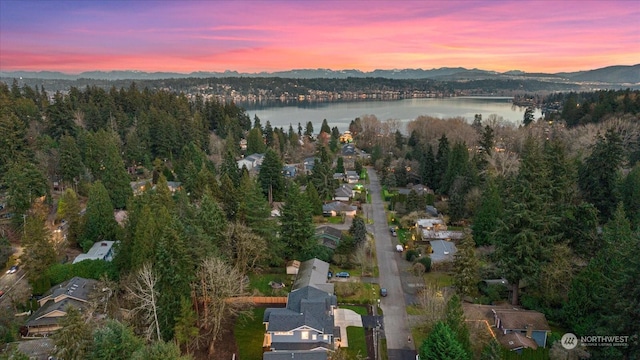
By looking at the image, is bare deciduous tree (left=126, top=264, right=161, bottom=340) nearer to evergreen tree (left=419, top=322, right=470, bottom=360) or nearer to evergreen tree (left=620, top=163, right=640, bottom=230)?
evergreen tree (left=419, top=322, right=470, bottom=360)

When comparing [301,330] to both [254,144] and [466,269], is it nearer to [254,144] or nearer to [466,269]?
[466,269]

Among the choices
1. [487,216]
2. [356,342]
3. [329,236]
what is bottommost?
[356,342]

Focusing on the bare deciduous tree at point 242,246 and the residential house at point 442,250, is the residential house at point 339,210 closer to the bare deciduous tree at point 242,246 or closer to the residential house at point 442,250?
the residential house at point 442,250

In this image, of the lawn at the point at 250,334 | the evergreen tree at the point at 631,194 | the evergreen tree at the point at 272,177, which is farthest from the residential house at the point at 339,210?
the evergreen tree at the point at 631,194

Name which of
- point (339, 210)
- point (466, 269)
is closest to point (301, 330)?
point (466, 269)

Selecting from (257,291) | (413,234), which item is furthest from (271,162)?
(257,291)

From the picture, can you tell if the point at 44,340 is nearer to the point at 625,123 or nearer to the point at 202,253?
the point at 202,253

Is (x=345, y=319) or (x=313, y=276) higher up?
(x=313, y=276)
